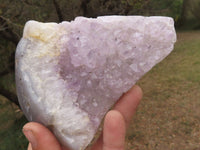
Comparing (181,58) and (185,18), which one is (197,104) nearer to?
(181,58)

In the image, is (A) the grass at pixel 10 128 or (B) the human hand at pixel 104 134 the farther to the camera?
(A) the grass at pixel 10 128

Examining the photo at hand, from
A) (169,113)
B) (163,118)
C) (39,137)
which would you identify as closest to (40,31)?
(39,137)

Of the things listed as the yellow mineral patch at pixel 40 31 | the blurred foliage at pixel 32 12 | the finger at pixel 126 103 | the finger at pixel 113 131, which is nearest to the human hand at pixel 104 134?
the finger at pixel 113 131

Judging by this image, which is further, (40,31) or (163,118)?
(163,118)

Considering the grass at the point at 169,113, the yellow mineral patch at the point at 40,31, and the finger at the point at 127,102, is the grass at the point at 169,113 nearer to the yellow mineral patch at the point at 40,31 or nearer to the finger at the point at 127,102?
the finger at the point at 127,102

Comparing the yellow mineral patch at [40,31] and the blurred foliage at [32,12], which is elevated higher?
the yellow mineral patch at [40,31]

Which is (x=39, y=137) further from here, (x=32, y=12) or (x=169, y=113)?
(x=169, y=113)
